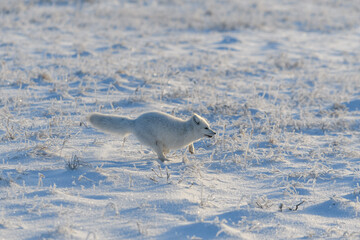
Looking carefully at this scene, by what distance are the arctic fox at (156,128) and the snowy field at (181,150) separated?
239 millimetres

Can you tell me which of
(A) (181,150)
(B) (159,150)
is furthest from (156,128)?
(A) (181,150)

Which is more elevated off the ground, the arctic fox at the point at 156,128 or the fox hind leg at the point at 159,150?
the arctic fox at the point at 156,128

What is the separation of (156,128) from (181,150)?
0.87 meters

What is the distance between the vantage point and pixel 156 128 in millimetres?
5449

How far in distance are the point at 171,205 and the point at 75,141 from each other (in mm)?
2236

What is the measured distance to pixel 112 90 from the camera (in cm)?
823

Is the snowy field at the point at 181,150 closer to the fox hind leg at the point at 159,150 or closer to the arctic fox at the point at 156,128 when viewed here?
the fox hind leg at the point at 159,150

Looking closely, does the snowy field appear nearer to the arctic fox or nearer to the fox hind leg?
the fox hind leg

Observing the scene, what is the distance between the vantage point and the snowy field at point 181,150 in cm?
399

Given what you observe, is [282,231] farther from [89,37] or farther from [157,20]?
[157,20]

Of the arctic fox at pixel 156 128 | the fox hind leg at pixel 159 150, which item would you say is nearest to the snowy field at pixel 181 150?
the fox hind leg at pixel 159 150

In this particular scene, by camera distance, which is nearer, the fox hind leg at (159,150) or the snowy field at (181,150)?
the snowy field at (181,150)

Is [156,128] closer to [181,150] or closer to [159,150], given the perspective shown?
[159,150]

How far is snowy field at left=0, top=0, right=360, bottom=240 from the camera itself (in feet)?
13.1
